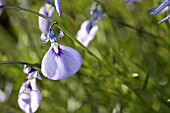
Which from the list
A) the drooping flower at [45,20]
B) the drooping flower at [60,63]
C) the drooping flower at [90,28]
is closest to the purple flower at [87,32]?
the drooping flower at [90,28]

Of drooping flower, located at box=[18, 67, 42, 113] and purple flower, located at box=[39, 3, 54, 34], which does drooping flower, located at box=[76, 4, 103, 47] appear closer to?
purple flower, located at box=[39, 3, 54, 34]

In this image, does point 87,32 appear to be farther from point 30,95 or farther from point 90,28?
point 30,95

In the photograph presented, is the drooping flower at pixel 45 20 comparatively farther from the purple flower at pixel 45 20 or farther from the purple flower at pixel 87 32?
the purple flower at pixel 87 32

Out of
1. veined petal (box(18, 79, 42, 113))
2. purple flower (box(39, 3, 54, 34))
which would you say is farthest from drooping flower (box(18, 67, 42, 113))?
purple flower (box(39, 3, 54, 34))

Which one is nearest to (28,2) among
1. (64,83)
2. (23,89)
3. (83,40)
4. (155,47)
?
(64,83)

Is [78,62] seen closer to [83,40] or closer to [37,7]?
[83,40]

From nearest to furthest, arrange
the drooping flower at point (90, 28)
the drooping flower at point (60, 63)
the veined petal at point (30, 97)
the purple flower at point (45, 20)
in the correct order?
the drooping flower at point (60, 63) < the veined petal at point (30, 97) < the purple flower at point (45, 20) < the drooping flower at point (90, 28)

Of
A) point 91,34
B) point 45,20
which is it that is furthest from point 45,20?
point 91,34
